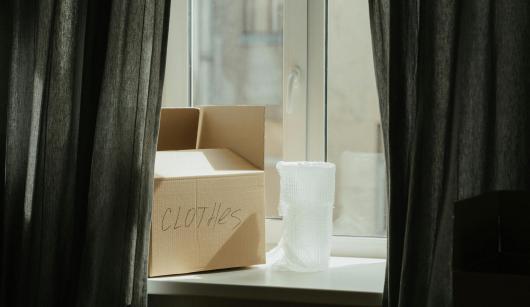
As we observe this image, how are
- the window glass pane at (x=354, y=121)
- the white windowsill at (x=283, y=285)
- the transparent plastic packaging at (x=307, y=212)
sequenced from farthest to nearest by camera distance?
1. the window glass pane at (x=354, y=121)
2. the transparent plastic packaging at (x=307, y=212)
3. the white windowsill at (x=283, y=285)

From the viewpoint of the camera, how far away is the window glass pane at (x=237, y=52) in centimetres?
221

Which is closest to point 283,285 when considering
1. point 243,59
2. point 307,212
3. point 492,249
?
point 307,212

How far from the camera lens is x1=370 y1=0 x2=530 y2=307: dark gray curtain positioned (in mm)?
1572

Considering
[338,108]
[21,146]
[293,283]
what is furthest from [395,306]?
[21,146]

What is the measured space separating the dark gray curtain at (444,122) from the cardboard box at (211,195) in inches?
16.3

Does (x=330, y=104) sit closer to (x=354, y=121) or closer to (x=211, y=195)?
(x=354, y=121)

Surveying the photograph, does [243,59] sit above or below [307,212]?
above

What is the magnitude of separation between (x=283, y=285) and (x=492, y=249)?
543 millimetres

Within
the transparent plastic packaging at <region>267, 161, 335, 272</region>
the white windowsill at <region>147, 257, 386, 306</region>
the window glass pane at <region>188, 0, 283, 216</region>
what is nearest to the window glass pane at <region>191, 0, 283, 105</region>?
the window glass pane at <region>188, 0, 283, 216</region>

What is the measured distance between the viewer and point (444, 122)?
5.27 feet

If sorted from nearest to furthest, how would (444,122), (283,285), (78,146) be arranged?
1. (444,122)
2. (283,285)
3. (78,146)

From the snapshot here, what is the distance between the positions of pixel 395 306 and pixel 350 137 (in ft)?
2.15

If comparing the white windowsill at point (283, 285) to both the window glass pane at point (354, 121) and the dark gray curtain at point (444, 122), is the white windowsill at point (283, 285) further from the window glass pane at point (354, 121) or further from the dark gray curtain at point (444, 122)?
the window glass pane at point (354, 121)

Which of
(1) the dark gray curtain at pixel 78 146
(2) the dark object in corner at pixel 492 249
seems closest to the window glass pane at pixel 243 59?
(1) the dark gray curtain at pixel 78 146
